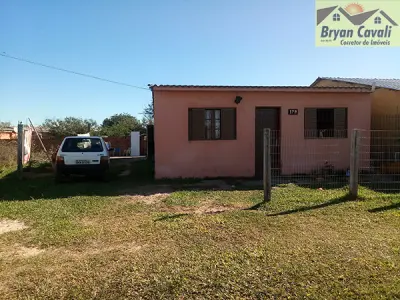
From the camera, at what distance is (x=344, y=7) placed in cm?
959

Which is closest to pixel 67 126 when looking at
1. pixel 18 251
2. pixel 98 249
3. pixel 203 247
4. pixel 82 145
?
pixel 82 145

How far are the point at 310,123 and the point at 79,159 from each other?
775 centimetres

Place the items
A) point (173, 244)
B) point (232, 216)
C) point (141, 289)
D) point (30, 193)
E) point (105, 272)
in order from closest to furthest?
point (141, 289) < point (105, 272) < point (173, 244) < point (232, 216) < point (30, 193)

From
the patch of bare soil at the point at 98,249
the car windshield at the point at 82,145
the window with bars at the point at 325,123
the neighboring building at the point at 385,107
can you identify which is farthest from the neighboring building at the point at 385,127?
the car windshield at the point at 82,145

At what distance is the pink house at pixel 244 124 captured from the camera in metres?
9.73

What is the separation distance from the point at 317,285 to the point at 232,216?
97.0 inches

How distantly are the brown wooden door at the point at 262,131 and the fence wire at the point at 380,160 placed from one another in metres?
2.57

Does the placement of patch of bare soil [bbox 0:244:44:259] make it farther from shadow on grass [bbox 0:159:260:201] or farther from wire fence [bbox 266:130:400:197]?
wire fence [bbox 266:130:400:197]

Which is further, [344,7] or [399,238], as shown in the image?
[344,7]

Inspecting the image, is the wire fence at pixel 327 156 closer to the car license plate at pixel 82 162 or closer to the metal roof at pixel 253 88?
the metal roof at pixel 253 88

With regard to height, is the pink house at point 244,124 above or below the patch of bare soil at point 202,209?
above

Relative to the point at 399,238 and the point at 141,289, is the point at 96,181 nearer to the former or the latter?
the point at 141,289

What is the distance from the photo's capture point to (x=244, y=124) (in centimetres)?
1002

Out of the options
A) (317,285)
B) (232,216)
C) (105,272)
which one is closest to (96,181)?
(232,216)
